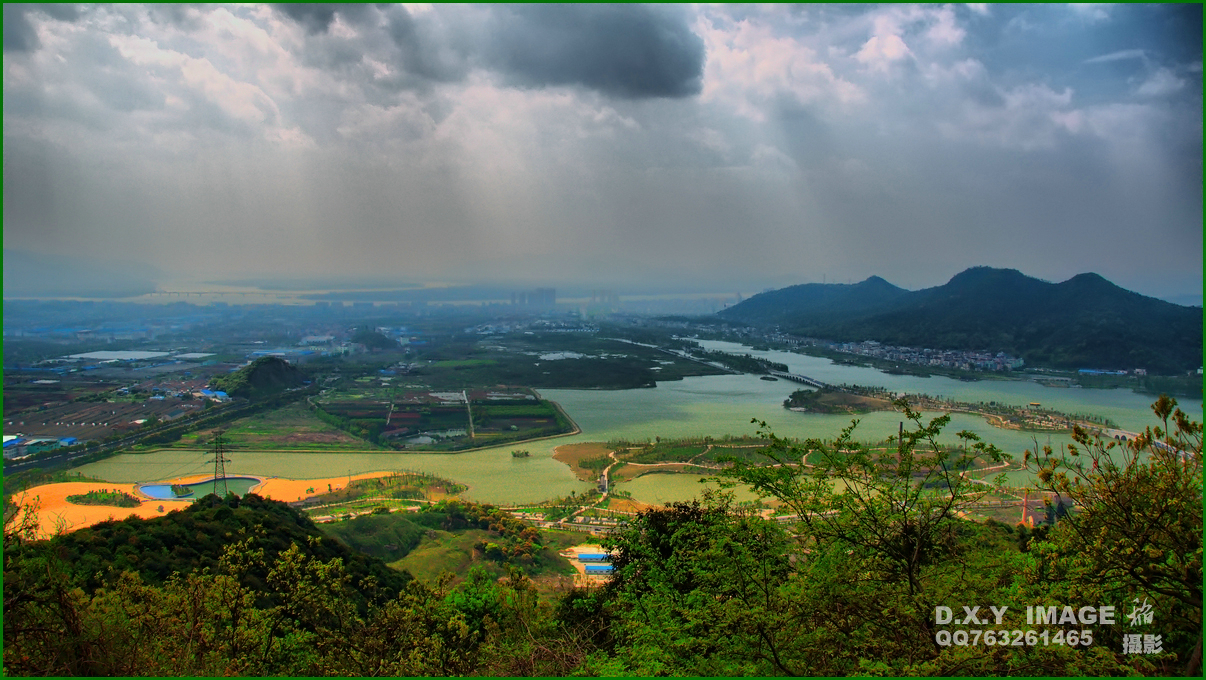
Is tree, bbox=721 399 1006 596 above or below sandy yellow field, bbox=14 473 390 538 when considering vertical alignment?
above

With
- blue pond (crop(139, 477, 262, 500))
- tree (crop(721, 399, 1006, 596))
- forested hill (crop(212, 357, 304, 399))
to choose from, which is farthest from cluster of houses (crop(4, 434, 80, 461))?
tree (crop(721, 399, 1006, 596))

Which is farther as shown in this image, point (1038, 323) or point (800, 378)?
point (1038, 323)

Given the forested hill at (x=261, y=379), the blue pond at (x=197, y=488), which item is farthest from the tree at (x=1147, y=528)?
the forested hill at (x=261, y=379)

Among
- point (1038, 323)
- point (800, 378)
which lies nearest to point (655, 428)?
point (800, 378)

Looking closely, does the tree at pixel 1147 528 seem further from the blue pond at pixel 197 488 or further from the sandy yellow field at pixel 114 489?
the blue pond at pixel 197 488

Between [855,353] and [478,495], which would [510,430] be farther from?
[855,353]

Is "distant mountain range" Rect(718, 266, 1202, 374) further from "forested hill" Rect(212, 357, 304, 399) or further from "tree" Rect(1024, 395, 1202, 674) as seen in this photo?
"forested hill" Rect(212, 357, 304, 399)

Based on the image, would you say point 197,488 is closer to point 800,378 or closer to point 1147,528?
point 1147,528
